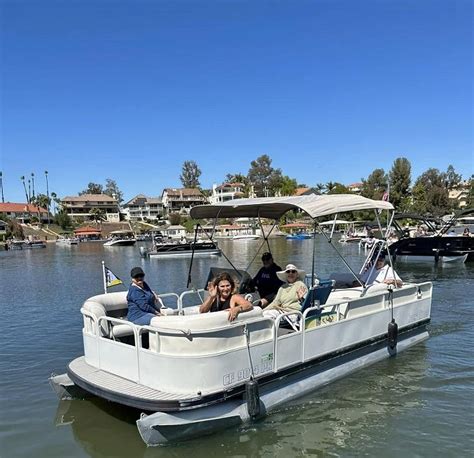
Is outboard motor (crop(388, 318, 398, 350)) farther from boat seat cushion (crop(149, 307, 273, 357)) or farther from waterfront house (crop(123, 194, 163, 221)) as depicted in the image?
waterfront house (crop(123, 194, 163, 221))

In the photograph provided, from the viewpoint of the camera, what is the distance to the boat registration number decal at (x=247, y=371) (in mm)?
5941

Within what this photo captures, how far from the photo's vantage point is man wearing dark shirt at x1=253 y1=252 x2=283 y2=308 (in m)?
9.33

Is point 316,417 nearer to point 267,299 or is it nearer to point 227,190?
point 267,299

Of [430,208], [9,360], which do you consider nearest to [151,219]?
[430,208]

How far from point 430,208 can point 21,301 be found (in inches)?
3706

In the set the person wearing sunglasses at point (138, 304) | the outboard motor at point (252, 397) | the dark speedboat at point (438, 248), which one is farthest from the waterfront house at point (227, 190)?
the outboard motor at point (252, 397)

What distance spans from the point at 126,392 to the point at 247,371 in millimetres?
1631

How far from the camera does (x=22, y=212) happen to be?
127625 millimetres

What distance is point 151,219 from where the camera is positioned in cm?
13862

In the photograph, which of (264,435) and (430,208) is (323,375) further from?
(430,208)

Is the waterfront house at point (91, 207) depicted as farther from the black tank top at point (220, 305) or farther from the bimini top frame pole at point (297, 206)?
the black tank top at point (220, 305)

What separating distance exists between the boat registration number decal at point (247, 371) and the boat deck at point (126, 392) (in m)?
0.50

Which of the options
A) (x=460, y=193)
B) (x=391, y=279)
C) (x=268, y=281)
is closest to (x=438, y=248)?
(x=391, y=279)

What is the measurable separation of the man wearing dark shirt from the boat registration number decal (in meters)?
2.76
